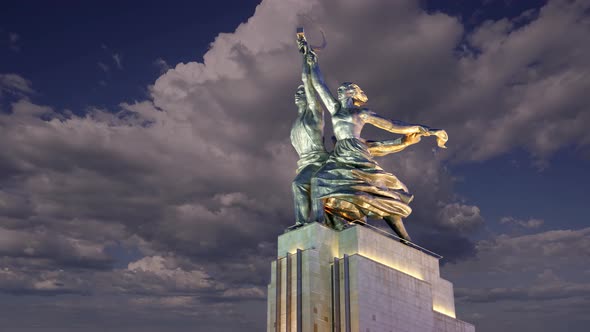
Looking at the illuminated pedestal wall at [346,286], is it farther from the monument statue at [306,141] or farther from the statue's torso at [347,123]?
the statue's torso at [347,123]

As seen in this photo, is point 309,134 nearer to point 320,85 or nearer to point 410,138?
point 320,85

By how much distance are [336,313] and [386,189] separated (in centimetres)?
698

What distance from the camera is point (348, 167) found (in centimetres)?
3192

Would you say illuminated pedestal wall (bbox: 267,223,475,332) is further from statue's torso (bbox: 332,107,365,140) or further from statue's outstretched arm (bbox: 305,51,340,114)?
statue's outstretched arm (bbox: 305,51,340,114)

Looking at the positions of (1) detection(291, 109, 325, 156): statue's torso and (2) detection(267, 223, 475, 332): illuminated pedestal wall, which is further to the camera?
(1) detection(291, 109, 325, 156): statue's torso

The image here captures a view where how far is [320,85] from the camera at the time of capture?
3344cm

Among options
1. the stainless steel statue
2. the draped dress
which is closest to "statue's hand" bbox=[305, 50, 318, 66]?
the stainless steel statue

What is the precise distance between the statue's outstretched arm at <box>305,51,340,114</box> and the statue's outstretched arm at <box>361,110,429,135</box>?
1.52 meters

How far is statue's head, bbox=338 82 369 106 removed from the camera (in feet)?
110

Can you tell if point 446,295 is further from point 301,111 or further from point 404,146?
point 301,111

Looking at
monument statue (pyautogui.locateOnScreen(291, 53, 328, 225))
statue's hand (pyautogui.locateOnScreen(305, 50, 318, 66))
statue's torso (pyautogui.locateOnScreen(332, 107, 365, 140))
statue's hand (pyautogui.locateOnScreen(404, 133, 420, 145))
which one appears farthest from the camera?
statue's hand (pyautogui.locateOnScreen(404, 133, 420, 145))

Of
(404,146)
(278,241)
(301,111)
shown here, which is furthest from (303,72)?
(278,241)

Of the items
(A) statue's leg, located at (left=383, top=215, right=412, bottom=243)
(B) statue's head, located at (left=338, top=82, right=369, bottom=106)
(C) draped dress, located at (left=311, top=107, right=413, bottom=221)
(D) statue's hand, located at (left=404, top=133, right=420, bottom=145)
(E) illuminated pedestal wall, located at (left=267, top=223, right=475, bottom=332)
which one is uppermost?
(B) statue's head, located at (left=338, top=82, right=369, bottom=106)

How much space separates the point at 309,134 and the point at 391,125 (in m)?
4.01
